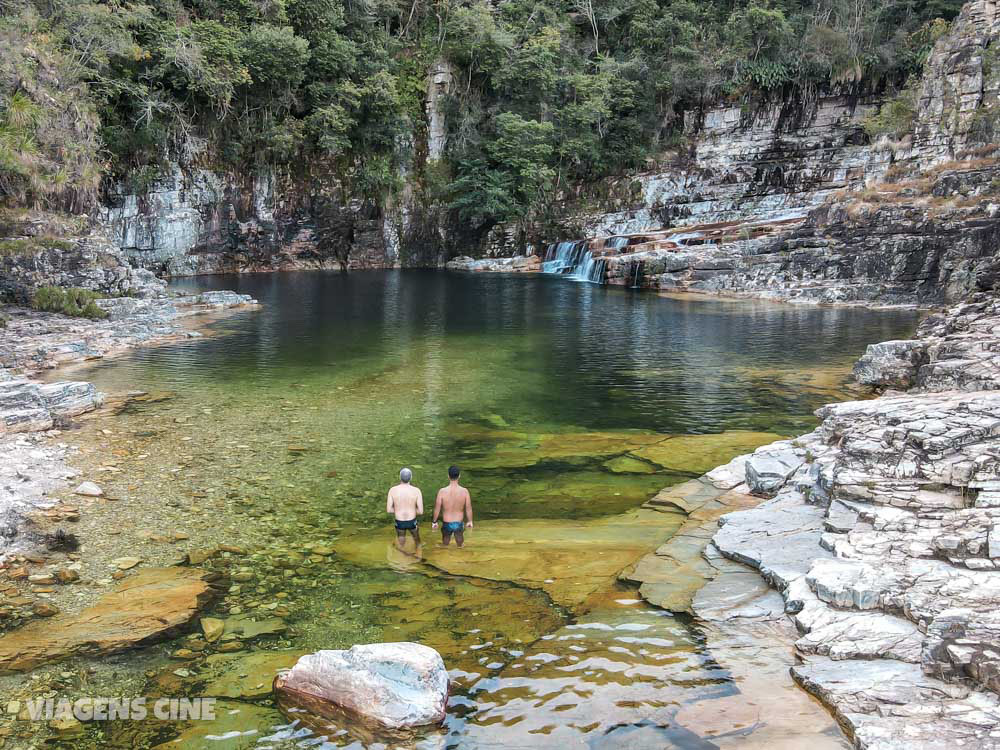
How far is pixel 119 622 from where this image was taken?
309 inches

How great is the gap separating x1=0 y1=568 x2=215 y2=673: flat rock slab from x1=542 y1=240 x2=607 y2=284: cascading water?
39.6 meters

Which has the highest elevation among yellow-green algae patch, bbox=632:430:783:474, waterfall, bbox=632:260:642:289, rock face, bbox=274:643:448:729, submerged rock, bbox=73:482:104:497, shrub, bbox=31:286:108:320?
waterfall, bbox=632:260:642:289

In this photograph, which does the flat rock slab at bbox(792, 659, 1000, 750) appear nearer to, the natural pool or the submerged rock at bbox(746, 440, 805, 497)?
the natural pool

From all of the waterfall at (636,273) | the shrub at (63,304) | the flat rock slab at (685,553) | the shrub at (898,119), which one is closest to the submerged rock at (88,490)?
the flat rock slab at (685,553)

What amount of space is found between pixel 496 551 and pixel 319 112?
1813 inches

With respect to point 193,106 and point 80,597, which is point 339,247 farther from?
point 80,597

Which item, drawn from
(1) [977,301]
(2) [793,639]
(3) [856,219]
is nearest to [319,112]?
(3) [856,219]

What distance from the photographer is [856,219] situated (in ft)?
129

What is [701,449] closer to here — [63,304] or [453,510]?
[453,510]

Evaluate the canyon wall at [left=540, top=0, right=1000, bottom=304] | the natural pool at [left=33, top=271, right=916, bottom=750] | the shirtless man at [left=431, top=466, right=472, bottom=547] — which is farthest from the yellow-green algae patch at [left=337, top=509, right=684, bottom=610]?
the canyon wall at [left=540, top=0, right=1000, bottom=304]

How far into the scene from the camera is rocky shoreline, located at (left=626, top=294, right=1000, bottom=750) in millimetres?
5848

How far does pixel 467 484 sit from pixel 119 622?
19.4 ft

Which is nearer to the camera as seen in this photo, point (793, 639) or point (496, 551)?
point (793, 639)

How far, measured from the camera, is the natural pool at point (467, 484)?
664cm
